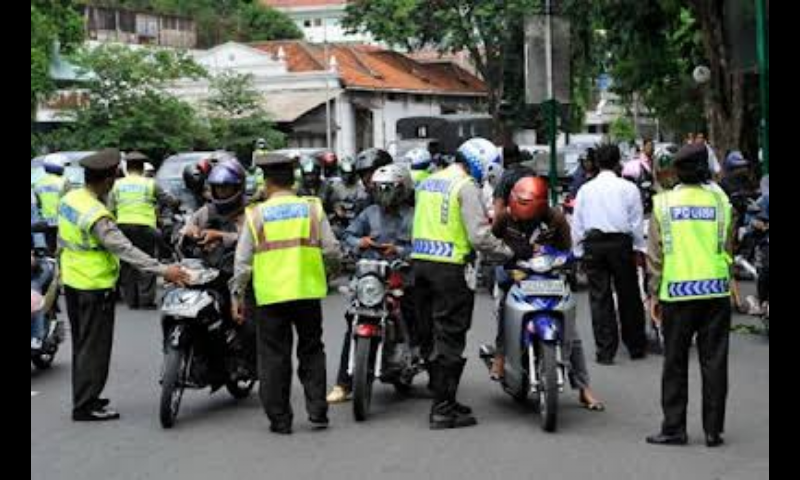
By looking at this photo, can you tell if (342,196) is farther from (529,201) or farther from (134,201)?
(529,201)

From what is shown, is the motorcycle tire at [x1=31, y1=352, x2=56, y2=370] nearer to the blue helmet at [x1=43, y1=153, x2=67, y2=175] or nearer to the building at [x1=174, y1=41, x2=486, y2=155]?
the blue helmet at [x1=43, y1=153, x2=67, y2=175]

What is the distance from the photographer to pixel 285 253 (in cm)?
818

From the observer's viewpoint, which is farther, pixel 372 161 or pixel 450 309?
pixel 372 161

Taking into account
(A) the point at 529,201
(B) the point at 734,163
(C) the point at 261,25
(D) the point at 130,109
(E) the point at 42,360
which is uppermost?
(C) the point at 261,25

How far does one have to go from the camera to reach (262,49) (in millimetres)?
56000

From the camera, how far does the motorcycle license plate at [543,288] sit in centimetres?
823

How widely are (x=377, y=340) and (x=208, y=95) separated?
36.7m

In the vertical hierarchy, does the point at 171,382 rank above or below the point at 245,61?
below

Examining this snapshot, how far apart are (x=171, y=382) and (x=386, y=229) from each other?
2.02m

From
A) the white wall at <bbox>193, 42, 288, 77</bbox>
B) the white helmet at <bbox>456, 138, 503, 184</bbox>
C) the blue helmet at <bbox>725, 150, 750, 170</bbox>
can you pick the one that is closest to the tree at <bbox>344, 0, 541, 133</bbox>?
the white wall at <bbox>193, 42, 288, 77</bbox>

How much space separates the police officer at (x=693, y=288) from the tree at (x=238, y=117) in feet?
107

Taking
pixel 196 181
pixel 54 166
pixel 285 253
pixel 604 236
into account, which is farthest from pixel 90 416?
pixel 54 166
